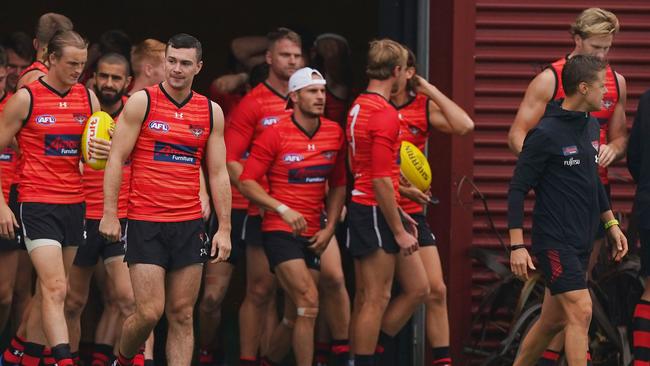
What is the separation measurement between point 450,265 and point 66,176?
10.2ft

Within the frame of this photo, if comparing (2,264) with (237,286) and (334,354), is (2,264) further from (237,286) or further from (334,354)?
(237,286)

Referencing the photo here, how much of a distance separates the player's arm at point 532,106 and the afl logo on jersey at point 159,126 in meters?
2.49

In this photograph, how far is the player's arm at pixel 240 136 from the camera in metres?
10.8

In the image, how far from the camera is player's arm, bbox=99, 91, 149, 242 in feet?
29.3

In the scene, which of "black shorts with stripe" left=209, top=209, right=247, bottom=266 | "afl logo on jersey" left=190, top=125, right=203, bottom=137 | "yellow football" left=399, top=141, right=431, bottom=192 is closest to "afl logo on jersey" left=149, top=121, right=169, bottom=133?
"afl logo on jersey" left=190, top=125, right=203, bottom=137

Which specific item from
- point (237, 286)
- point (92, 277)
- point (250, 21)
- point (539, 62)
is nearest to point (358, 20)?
point (250, 21)

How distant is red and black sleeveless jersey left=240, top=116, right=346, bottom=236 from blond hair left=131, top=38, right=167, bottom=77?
37.6 inches

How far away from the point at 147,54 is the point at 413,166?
78.7 inches

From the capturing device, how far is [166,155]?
30.0 ft

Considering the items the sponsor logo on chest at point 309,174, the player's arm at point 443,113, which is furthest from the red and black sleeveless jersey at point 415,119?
the sponsor logo on chest at point 309,174

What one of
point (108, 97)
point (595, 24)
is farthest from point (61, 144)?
point (595, 24)

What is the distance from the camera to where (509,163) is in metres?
11.5

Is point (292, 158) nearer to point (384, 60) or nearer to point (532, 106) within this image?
point (384, 60)

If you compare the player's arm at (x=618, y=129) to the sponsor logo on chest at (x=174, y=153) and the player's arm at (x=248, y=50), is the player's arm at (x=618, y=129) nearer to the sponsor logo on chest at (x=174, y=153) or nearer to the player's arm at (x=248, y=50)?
the sponsor logo on chest at (x=174, y=153)
